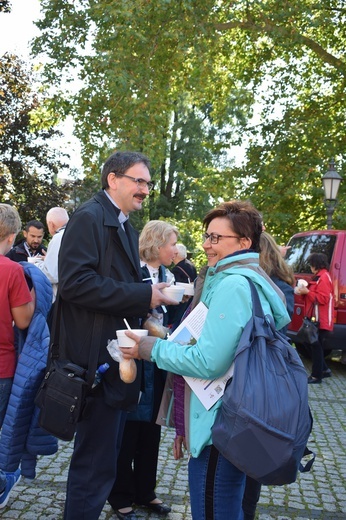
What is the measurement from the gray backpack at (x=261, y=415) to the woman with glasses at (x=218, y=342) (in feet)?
0.32

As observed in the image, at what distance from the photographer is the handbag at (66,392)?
3066mm

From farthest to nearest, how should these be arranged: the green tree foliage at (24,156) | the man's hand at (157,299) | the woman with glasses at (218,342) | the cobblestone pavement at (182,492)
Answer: the green tree foliage at (24,156) < the cobblestone pavement at (182,492) < the man's hand at (157,299) < the woman with glasses at (218,342)

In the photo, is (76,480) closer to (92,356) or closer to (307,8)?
(92,356)

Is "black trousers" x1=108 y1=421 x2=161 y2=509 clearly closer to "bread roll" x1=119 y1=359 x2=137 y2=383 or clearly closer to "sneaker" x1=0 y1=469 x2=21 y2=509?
"sneaker" x1=0 y1=469 x2=21 y2=509

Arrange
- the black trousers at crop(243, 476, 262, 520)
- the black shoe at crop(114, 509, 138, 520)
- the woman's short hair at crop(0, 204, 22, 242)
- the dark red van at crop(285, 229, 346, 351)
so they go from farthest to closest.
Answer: the dark red van at crop(285, 229, 346, 351) → the black shoe at crop(114, 509, 138, 520) → the woman's short hair at crop(0, 204, 22, 242) → the black trousers at crop(243, 476, 262, 520)

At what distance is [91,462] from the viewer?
3.26 metres

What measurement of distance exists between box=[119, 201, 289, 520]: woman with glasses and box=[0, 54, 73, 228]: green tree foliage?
75.7 feet

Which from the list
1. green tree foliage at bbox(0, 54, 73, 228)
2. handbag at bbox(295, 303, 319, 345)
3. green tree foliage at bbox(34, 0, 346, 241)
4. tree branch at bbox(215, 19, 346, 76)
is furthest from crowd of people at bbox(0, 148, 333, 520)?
green tree foliage at bbox(0, 54, 73, 228)

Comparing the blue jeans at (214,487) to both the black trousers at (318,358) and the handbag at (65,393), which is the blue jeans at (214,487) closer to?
the handbag at (65,393)

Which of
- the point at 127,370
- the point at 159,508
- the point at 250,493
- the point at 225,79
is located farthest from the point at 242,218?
the point at 225,79

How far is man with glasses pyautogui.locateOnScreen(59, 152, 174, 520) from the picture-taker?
10.2 ft

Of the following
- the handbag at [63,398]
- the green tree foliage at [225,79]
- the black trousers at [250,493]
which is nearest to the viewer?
the handbag at [63,398]

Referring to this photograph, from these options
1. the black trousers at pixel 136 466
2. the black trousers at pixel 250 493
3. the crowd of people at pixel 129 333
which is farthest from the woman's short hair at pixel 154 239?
the black trousers at pixel 250 493

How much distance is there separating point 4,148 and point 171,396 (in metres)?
25.1
